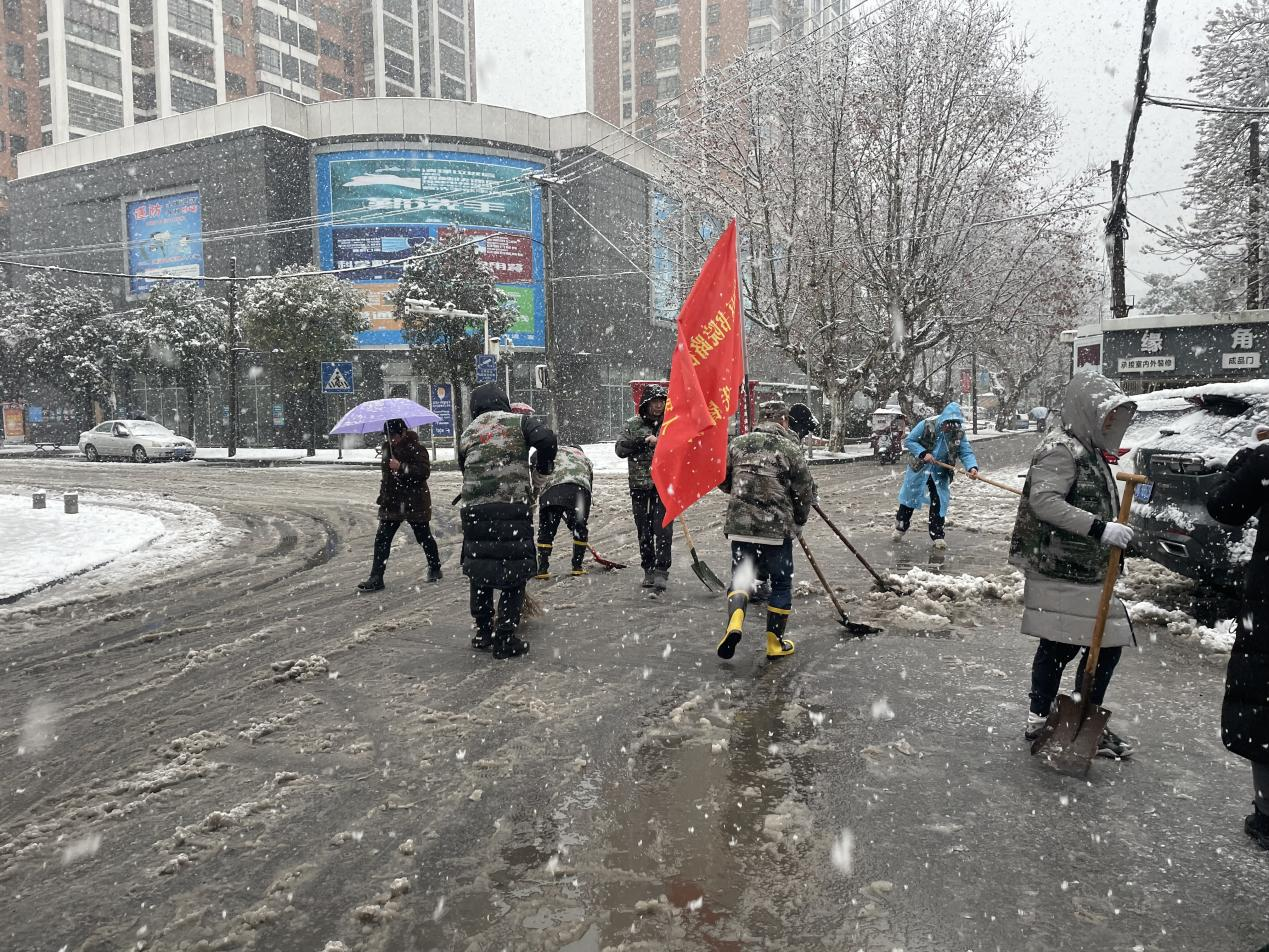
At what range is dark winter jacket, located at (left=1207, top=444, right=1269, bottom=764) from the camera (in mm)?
2998

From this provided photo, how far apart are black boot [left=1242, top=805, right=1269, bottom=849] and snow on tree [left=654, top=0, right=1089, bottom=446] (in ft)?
77.3

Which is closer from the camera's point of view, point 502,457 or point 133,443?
point 502,457

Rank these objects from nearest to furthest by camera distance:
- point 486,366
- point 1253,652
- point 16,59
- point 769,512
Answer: point 1253,652
point 769,512
point 486,366
point 16,59

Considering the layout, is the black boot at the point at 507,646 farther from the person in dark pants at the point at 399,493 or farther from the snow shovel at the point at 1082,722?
the snow shovel at the point at 1082,722

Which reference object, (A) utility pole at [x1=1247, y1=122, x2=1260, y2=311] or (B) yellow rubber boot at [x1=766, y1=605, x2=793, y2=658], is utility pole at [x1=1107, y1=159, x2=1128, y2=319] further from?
(B) yellow rubber boot at [x1=766, y1=605, x2=793, y2=658]

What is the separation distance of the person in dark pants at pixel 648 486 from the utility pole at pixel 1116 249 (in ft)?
45.5

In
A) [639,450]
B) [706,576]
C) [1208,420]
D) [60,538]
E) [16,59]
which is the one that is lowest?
[60,538]

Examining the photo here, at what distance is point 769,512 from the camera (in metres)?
5.27

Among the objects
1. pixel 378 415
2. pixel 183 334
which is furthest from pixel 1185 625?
pixel 183 334

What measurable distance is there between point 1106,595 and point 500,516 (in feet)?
11.7

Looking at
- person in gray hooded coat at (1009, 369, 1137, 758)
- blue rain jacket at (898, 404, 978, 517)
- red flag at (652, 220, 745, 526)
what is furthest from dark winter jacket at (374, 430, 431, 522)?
person in gray hooded coat at (1009, 369, 1137, 758)

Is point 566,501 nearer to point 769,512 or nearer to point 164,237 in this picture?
point 769,512

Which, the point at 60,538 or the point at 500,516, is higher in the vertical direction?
the point at 500,516

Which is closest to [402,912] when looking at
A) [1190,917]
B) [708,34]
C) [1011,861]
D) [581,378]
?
[1011,861]
